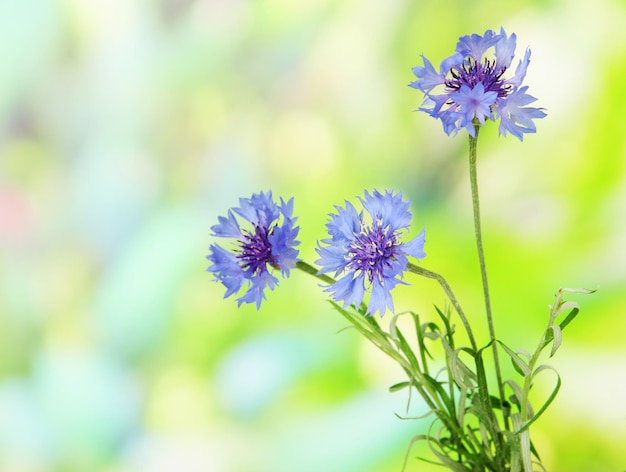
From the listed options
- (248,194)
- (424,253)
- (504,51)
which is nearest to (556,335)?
(424,253)

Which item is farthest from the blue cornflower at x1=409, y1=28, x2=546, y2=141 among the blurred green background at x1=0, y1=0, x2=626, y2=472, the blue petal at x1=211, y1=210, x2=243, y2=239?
the blurred green background at x1=0, y1=0, x2=626, y2=472

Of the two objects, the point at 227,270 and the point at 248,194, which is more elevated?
the point at 248,194

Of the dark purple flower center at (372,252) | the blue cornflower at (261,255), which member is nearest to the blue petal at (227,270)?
the blue cornflower at (261,255)

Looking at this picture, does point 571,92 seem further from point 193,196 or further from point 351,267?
point 351,267

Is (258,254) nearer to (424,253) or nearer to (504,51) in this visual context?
(424,253)

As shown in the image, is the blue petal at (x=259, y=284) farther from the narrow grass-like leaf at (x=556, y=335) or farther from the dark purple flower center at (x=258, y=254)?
the narrow grass-like leaf at (x=556, y=335)

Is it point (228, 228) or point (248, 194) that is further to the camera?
point (248, 194)

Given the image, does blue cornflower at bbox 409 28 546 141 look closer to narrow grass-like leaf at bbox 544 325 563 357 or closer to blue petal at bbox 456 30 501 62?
blue petal at bbox 456 30 501 62
